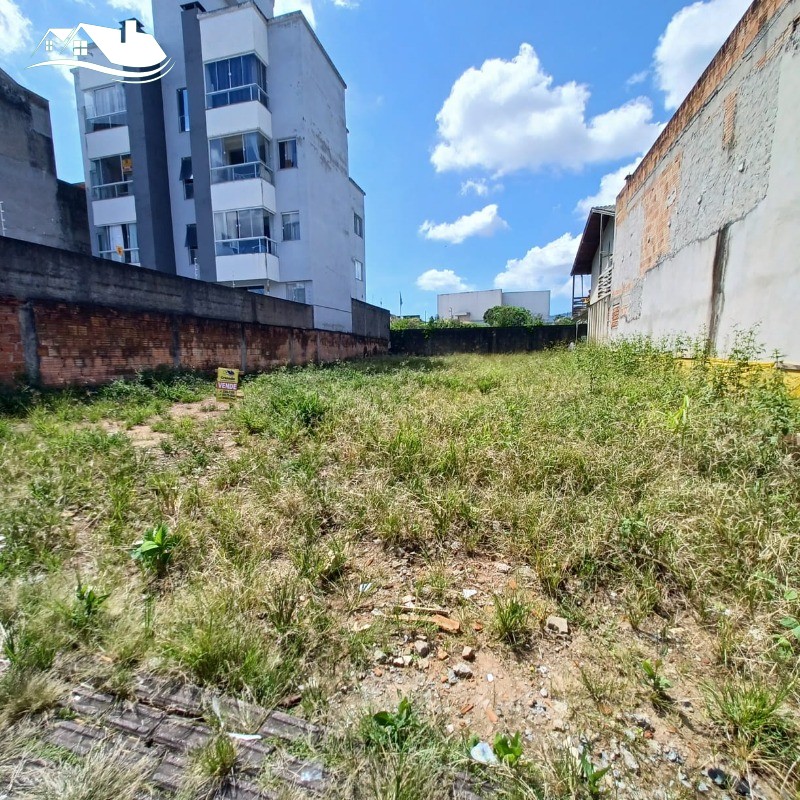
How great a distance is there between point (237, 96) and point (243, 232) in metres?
4.58

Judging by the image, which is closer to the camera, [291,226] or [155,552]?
[155,552]

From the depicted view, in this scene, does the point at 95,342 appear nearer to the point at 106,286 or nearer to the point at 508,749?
the point at 106,286

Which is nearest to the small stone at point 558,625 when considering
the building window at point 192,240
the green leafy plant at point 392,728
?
the green leafy plant at point 392,728

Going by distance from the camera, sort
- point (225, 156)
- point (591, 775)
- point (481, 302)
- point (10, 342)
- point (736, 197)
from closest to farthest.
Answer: point (591, 775)
point (736, 197)
point (10, 342)
point (225, 156)
point (481, 302)

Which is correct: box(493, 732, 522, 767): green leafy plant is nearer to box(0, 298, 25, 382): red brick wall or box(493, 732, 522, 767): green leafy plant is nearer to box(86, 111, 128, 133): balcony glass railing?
box(0, 298, 25, 382): red brick wall

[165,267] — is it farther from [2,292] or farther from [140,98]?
[2,292]

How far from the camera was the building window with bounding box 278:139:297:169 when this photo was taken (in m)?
13.3

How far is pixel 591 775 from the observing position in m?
1.05

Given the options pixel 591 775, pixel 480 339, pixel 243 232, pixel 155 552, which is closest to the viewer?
pixel 591 775

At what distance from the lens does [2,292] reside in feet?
16.1

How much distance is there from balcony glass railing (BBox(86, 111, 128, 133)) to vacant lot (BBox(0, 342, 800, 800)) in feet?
54.5

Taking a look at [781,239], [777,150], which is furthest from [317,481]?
[777,150]

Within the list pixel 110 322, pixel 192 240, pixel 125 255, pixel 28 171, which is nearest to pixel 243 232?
pixel 192 240

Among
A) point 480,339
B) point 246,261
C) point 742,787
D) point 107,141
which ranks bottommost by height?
point 742,787
